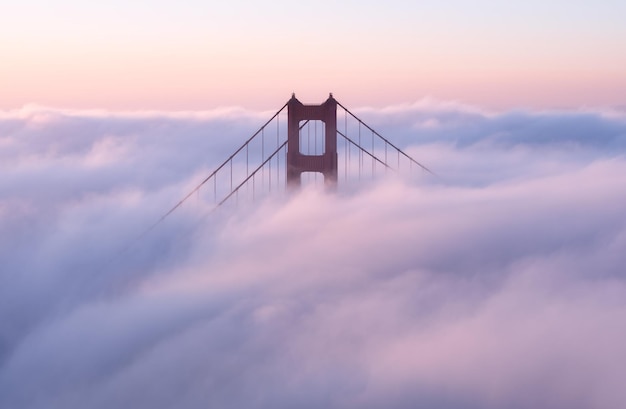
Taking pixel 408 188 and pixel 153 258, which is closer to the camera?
pixel 153 258

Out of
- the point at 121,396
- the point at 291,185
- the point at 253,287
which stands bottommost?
the point at 121,396

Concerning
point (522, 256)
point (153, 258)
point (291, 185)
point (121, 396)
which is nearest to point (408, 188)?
point (522, 256)

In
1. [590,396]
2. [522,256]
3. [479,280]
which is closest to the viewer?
[590,396]

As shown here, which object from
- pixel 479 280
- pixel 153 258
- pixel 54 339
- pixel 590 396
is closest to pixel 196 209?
pixel 153 258

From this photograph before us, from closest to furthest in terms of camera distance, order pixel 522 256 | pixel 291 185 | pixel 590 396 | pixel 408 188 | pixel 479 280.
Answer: pixel 291 185, pixel 590 396, pixel 479 280, pixel 522 256, pixel 408 188

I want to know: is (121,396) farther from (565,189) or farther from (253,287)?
(565,189)

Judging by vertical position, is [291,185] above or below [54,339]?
above
